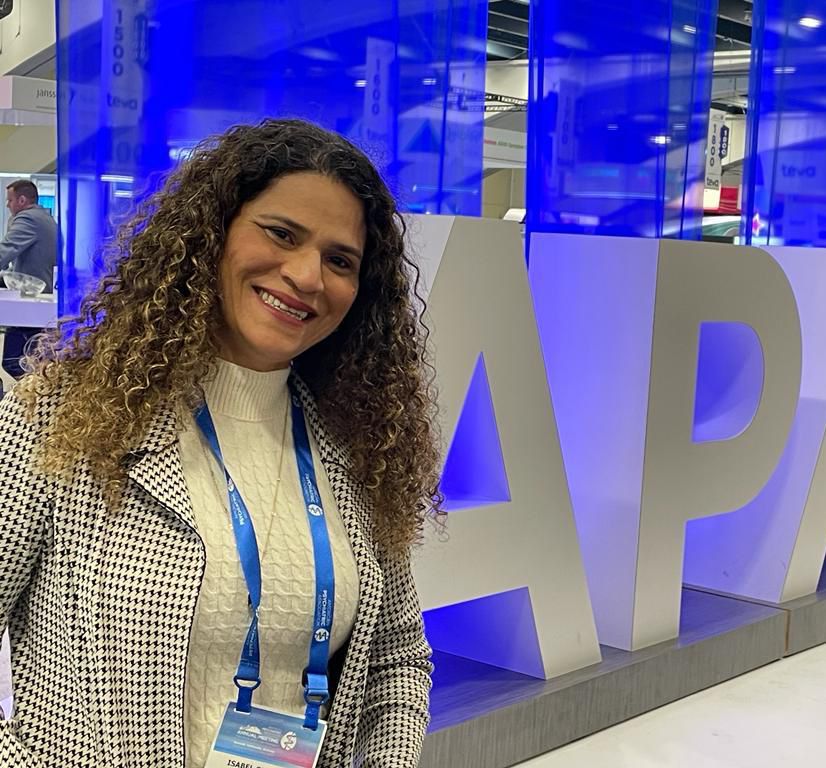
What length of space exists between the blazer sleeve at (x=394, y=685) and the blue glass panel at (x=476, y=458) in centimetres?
137

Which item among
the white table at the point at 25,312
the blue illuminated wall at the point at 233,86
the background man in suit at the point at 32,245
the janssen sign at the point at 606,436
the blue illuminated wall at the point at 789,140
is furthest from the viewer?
the background man in suit at the point at 32,245

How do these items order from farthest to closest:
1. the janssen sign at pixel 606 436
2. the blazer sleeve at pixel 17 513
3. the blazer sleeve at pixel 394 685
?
the janssen sign at pixel 606 436
the blazer sleeve at pixel 394 685
the blazer sleeve at pixel 17 513

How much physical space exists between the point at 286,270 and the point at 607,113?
2.58 meters

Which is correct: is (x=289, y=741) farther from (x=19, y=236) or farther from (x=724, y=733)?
(x=19, y=236)

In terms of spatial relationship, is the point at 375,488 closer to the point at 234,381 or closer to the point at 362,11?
the point at 234,381

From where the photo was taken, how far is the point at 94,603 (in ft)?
4.21

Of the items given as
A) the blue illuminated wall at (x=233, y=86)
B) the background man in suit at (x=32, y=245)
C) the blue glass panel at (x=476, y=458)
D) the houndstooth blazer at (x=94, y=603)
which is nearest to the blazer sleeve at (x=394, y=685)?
the houndstooth blazer at (x=94, y=603)

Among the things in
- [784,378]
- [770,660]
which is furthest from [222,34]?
[770,660]

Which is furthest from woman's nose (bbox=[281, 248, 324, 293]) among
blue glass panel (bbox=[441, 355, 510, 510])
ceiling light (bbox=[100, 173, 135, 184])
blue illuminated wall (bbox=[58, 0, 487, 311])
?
blue glass panel (bbox=[441, 355, 510, 510])

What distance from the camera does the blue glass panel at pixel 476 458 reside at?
9.89ft

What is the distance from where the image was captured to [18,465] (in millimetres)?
1263

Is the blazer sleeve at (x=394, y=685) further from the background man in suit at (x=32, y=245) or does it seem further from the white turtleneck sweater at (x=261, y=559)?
the background man in suit at (x=32, y=245)

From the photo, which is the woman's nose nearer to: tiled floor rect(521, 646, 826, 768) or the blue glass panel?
the blue glass panel

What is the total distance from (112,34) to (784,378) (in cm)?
240
